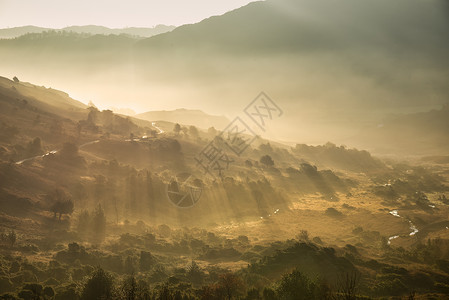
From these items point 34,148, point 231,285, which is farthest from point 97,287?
point 34,148

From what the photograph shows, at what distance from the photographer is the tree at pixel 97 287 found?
31.2 meters

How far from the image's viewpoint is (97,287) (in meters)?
31.6

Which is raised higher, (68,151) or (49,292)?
(68,151)

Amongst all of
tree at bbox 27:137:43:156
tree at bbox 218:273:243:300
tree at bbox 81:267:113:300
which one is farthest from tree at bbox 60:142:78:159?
tree at bbox 218:273:243:300

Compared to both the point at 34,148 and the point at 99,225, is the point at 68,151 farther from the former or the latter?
the point at 99,225

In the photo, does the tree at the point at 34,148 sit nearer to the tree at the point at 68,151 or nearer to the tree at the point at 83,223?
the tree at the point at 68,151

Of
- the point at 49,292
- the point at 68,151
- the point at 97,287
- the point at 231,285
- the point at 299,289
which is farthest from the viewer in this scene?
the point at 68,151

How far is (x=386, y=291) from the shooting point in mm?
35562

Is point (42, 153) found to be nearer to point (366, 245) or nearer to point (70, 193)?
point (70, 193)

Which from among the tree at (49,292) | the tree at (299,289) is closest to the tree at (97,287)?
the tree at (49,292)

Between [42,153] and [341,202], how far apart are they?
4033 inches

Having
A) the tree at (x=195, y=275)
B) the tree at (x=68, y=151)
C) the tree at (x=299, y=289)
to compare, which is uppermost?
the tree at (x=68, y=151)

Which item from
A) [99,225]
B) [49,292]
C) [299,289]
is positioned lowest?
[299,289]

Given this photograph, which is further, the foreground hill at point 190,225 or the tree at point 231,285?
the foreground hill at point 190,225
